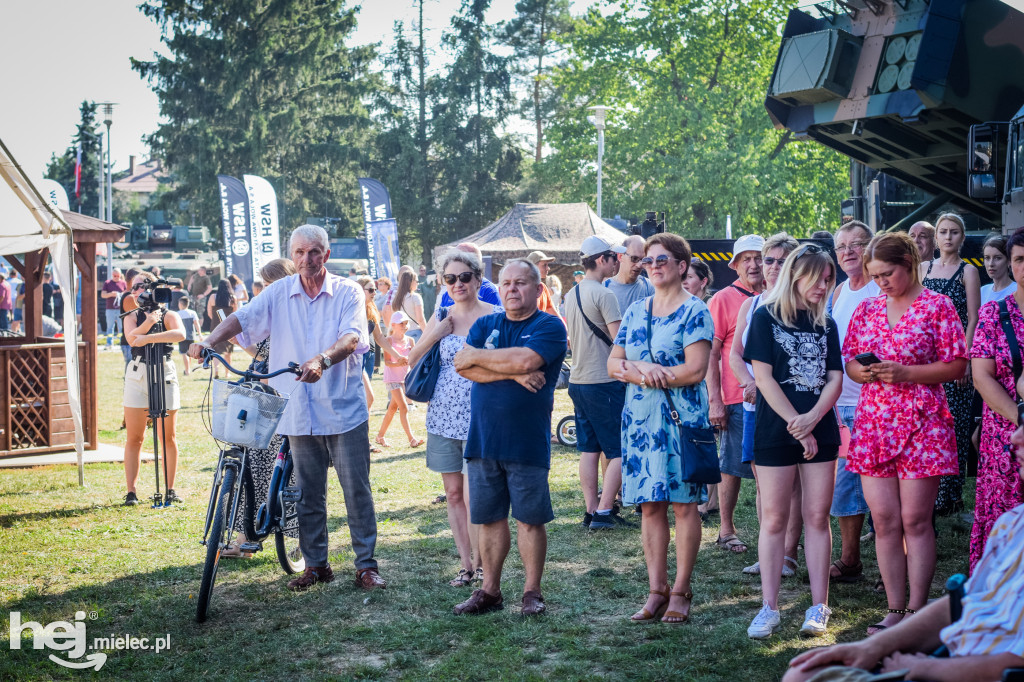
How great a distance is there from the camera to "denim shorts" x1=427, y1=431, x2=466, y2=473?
5.53m

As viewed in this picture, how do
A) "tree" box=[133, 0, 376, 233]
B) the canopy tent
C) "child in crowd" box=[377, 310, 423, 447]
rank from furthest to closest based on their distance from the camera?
"tree" box=[133, 0, 376, 233], the canopy tent, "child in crowd" box=[377, 310, 423, 447]

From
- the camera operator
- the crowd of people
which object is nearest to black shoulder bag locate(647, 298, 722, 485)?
the crowd of people

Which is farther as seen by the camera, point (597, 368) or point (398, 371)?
point (398, 371)

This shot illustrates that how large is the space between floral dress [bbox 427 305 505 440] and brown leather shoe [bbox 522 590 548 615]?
0.94m

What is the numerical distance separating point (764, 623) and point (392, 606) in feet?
6.56

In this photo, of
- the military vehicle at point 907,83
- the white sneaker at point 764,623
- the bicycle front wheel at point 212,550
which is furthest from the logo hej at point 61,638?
the military vehicle at point 907,83

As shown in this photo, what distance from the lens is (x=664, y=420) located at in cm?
486

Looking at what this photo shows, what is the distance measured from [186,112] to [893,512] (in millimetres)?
43166

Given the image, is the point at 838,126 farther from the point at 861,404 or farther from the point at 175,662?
the point at 175,662

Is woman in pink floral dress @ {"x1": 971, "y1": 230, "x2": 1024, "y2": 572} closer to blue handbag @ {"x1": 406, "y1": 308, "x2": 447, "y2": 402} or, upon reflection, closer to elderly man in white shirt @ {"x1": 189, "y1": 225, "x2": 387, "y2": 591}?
blue handbag @ {"x1": 406, "y1": 308, "x2": 447, "y2": 402}

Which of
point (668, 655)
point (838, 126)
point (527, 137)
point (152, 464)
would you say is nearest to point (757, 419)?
point (668, 655)

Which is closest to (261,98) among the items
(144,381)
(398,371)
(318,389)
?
(398,371)

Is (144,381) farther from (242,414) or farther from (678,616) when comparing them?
(678,616)

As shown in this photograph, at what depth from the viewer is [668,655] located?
444cm
